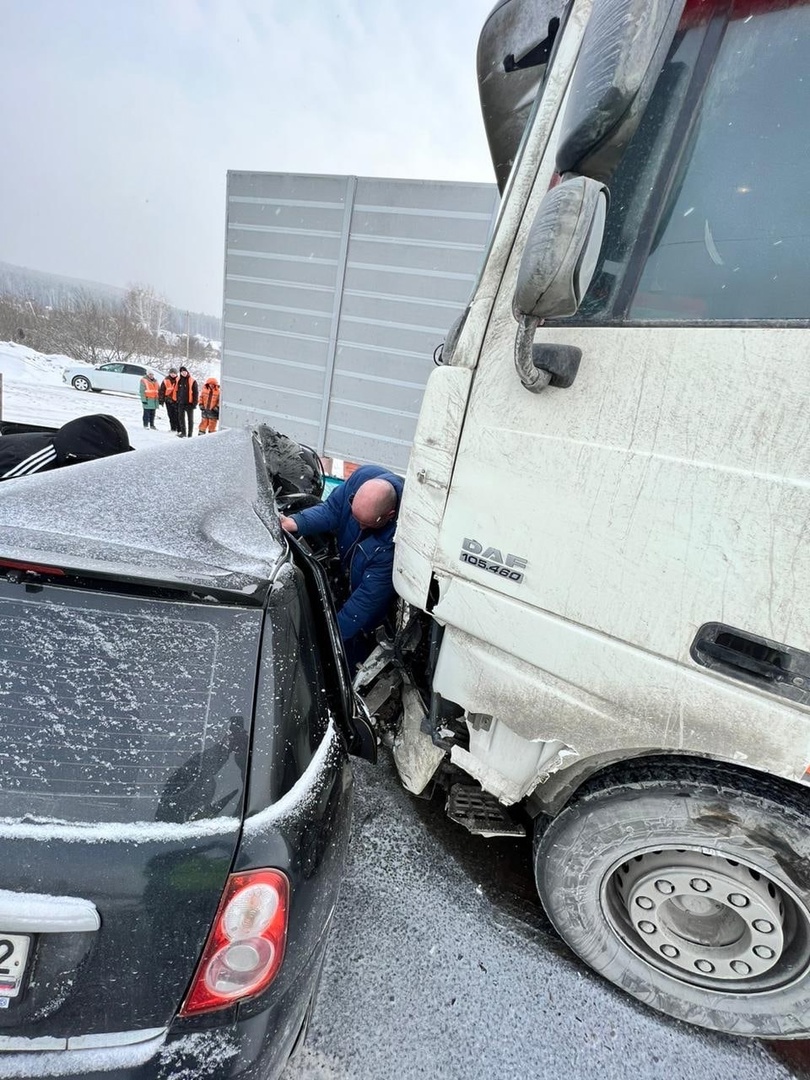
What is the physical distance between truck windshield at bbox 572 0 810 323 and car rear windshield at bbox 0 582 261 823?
4.64 feet

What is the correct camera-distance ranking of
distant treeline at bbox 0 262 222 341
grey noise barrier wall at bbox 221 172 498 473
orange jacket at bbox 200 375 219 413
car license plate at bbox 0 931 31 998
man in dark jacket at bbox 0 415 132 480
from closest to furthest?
car license plate at bbox 0 931 31 998
man in dark jacket at bbox 0 415 132 480
grey noise barrier wall at bbox 221 172 498 473
orange jacket at bbox 200 375 219 413
distant treeline at bbox 0 262 222 341

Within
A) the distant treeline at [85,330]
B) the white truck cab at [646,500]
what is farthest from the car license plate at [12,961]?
the distant treeline at [85,330]

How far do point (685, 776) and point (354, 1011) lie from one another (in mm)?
1281

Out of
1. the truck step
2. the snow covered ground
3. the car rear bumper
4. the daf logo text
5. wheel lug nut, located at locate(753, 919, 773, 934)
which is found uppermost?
the daf logo text

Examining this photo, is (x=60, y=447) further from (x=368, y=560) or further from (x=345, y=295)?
(x=345, y=295)

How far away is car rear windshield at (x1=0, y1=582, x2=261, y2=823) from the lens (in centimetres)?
99

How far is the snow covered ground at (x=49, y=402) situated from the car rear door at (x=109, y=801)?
9.52m

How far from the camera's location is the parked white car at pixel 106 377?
2123 cm

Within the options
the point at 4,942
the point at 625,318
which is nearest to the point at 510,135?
the point at 625,318

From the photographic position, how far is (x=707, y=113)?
52.3 inches

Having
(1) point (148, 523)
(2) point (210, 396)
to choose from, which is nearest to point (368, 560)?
(1) point (148, 523)

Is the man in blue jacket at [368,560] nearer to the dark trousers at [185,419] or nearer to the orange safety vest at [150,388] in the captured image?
the dark trousers at [185,419]

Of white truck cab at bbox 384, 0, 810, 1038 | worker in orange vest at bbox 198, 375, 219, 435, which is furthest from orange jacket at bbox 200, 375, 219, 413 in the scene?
white truck cab at bbox 384, 0, 810, 1038

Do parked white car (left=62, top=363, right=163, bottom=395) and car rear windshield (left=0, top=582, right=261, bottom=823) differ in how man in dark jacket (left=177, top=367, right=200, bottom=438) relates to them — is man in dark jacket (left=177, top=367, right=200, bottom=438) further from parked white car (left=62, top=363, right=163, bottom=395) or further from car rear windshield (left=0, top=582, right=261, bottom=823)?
car rear windshield (left=0, top=582, right=261, bottom=823)
